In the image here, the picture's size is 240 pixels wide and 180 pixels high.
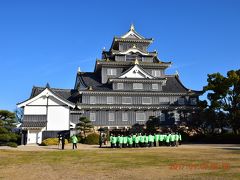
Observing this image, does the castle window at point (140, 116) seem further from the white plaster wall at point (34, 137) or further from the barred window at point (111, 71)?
the white plaster wall at point (34, 137)

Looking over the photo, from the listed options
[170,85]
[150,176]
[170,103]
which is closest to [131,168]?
[150,176]

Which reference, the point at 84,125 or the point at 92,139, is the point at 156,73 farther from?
the point at 92,139

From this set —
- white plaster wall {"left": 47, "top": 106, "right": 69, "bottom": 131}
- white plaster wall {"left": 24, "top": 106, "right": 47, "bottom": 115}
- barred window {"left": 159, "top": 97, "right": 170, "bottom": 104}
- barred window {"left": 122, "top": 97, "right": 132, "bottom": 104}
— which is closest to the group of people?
white plaster wall {"left": 47, "top": 106, "right": 69, "bottom": 131}

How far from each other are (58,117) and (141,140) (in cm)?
1807

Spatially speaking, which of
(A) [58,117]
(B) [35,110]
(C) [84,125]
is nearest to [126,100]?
(C) [84,125]

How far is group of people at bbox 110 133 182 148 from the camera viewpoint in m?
33.1

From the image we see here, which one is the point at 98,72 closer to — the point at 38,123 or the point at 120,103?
the point at 120,103

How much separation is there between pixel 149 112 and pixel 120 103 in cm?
493

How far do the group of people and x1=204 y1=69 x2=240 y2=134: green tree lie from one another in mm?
11771

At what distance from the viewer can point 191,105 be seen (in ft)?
175

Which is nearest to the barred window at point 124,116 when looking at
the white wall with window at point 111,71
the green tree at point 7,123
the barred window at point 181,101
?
the white wall with window at point 111,71

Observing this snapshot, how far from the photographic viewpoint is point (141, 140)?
111 ft

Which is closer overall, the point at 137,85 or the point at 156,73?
the point at 137,85

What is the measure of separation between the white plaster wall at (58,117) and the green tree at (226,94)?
20712mm
